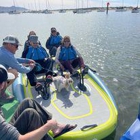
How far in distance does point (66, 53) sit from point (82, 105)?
6.47 feet

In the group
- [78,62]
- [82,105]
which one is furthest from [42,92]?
[78,62]

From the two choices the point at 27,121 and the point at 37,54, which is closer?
the point at 27,121

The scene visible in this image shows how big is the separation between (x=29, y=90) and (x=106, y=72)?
14.1ft

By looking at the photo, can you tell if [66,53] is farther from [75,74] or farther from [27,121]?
[27,121]

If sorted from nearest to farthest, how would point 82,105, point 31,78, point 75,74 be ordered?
point 82,105, point 31,78, point 75,74

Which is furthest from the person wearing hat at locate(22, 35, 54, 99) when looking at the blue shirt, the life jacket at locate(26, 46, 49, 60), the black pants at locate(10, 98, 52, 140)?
the black pants at locate(10, 98, 52, 140)

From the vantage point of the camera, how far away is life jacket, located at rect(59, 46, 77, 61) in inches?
248

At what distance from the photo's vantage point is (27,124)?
2826 mm

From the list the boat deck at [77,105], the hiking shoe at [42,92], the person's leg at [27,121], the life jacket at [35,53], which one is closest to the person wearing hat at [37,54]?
the life jacket at [35,53]

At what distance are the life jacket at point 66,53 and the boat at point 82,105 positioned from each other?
709 millimetres

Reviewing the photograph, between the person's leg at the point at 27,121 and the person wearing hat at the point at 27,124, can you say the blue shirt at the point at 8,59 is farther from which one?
the person's leg at the point at 27,121

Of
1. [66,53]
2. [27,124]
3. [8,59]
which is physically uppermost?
[8,59]

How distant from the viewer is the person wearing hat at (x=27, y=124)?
2156 mm

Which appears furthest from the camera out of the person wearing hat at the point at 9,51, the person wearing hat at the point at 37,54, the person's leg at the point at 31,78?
the person wearing hat at the point at 37,54
